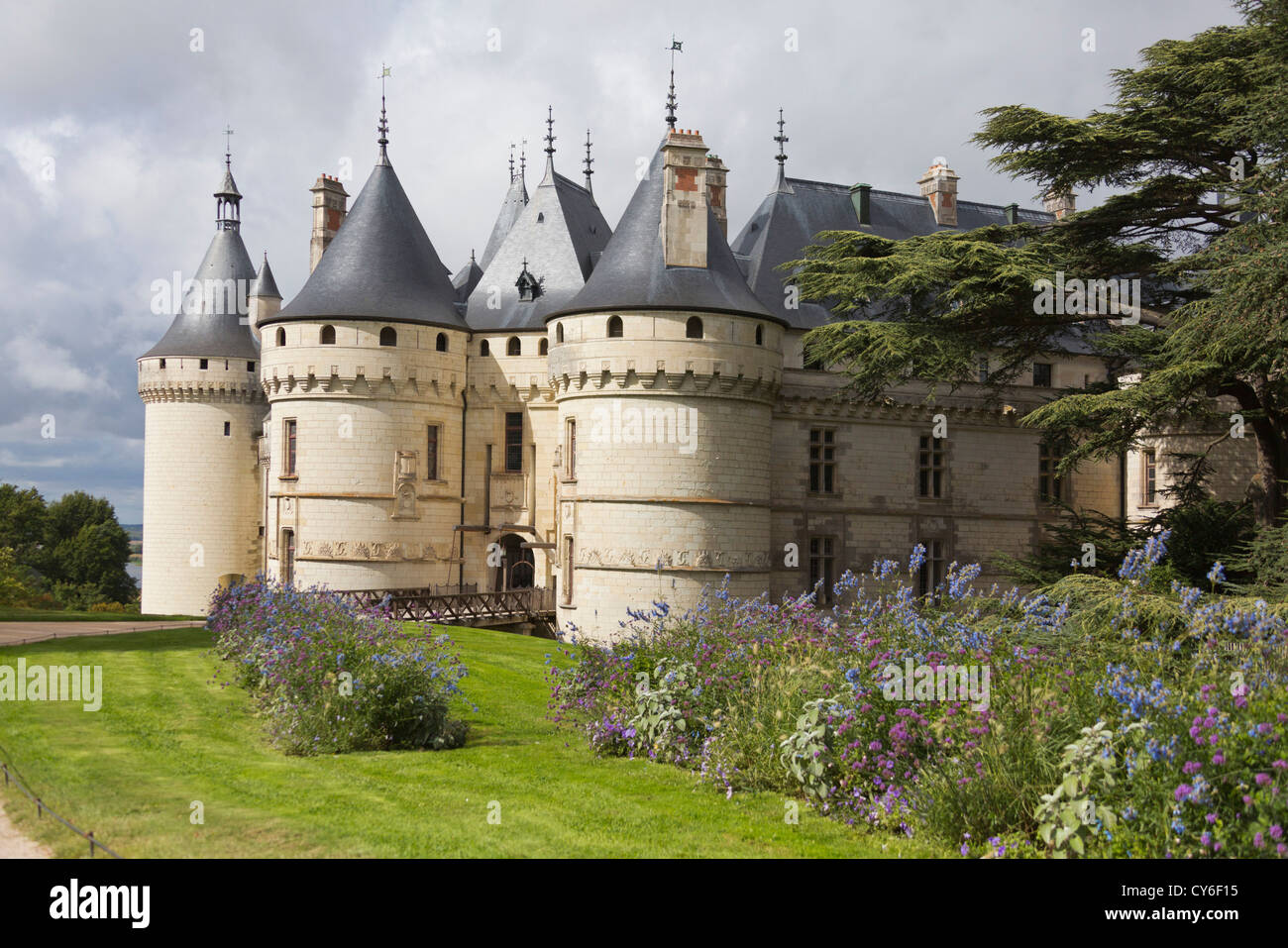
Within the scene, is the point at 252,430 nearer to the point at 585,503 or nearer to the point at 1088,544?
the point at 585,503

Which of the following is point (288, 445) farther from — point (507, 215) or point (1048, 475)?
point (1048, 475)

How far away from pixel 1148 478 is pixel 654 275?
1695 cm

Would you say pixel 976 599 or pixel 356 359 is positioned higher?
pixel 356 359

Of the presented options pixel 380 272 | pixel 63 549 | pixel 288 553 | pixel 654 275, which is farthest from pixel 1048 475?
pixel 63 549

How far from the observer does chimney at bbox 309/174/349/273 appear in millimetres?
34375

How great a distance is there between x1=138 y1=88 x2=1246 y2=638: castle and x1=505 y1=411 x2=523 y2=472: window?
58 mm

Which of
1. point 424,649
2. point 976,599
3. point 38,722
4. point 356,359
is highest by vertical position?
point 356,359

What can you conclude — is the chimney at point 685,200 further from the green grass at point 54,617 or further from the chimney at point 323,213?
the green grass at point 54,617

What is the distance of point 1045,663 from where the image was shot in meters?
9.30

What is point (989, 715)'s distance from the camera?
8523 mm

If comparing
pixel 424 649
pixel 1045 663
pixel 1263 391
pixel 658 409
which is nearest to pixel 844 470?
pixel 658 409

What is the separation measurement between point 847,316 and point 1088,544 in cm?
1202

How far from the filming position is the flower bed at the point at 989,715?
700 centimetres

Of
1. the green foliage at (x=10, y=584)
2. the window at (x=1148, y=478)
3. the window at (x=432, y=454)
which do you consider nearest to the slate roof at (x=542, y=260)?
the window at (x=432, y=454)
